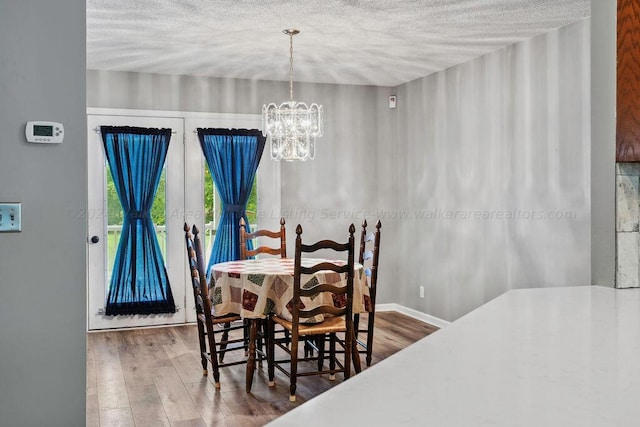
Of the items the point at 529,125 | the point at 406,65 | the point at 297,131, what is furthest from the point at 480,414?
the point at 406,65

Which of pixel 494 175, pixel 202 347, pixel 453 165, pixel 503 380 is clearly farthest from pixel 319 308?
pixel 503 380

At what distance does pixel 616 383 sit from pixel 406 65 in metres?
4.94

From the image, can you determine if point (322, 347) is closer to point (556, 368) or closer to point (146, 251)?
point (146, 251)

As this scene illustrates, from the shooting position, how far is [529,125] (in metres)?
4.70

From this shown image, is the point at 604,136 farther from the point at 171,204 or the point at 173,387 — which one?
the point at 171,204

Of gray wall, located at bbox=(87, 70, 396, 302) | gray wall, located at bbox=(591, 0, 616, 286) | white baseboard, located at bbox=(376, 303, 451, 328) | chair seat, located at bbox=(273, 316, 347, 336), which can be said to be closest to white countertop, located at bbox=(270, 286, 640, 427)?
gray wall, located at bbox=(591, 0, 616, 286)

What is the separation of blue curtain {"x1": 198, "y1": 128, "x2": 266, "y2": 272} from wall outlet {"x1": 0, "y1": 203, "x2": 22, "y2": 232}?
3.65 metres

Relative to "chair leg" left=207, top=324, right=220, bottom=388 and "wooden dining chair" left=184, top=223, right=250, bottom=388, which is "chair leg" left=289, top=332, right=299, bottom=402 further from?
"chair leg" left=207, top=324, right=220, bottom=388

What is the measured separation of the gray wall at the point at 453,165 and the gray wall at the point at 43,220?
327 centimetres

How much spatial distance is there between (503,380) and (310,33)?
12.5 ft

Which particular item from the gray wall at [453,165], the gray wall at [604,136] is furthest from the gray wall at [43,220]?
the gray wall at [453,165]

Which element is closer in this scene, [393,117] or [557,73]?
[557,73]

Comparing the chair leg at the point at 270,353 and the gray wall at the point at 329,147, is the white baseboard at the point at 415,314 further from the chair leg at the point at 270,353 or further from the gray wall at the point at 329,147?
the chair leg at the point at 270,353

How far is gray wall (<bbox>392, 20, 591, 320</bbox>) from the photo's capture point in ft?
14.1
